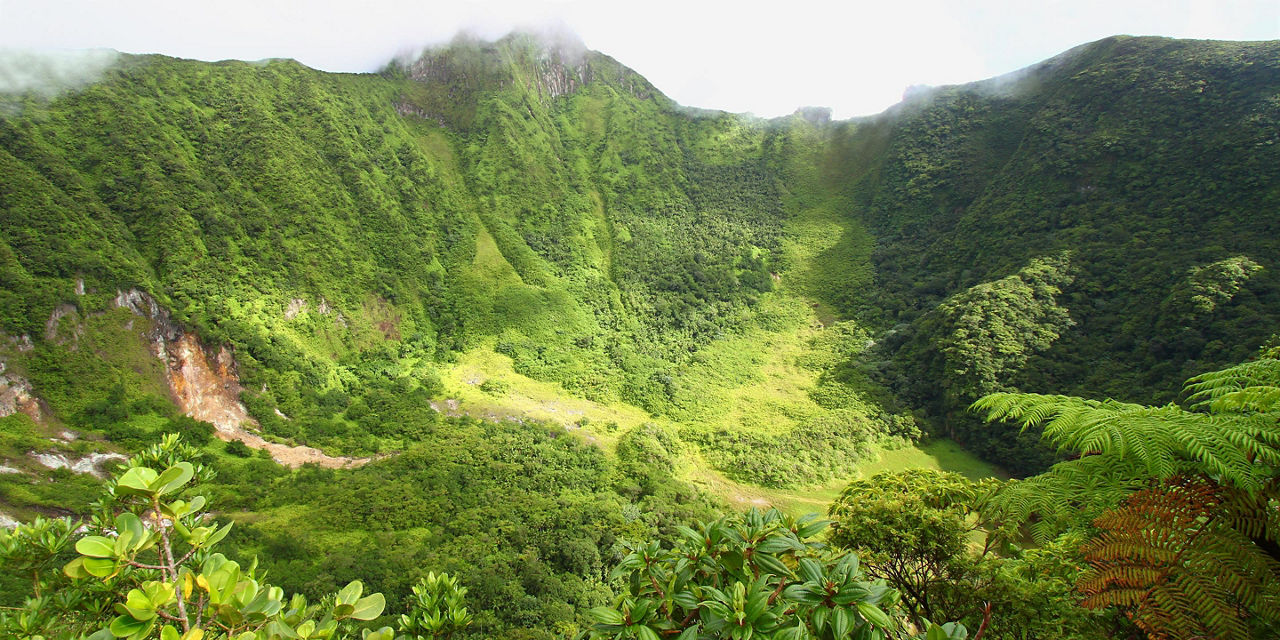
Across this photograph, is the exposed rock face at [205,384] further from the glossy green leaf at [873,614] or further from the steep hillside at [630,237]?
the glossy green leaf at [873,614]

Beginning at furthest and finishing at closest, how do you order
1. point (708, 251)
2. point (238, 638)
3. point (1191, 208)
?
point (708, 251) < point (1191, 208) < point (238, 638)

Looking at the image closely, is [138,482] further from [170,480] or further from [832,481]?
[832,481]

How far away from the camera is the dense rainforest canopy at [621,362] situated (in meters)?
2.46

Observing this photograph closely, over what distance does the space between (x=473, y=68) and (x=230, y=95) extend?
2750cm

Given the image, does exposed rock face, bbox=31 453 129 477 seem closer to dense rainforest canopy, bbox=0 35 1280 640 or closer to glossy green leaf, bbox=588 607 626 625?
dense rainforest canopy, bbox=0 35 1280 640

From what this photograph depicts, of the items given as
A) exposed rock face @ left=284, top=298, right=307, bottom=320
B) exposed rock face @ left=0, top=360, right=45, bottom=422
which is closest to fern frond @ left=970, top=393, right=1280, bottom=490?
exposed rock face @ left=0, top=360, right=45, bottom=422

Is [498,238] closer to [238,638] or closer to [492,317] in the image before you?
[492,317]

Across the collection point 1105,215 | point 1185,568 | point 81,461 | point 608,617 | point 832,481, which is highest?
point 608,617

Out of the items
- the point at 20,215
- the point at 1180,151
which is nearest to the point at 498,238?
the point at 20,215

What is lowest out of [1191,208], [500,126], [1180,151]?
[1191,208]

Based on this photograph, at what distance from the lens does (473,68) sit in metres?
63.3

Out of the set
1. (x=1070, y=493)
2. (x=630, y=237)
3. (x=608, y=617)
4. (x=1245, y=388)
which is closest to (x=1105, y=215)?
(x=630, y=237)

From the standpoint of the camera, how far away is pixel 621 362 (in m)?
41.1

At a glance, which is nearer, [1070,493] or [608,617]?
[608,617]
